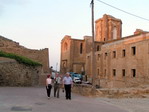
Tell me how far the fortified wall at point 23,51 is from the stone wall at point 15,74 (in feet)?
35.1

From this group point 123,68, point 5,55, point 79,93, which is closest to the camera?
point 79,93

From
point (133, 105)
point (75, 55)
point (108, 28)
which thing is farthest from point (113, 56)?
point (108, 28)

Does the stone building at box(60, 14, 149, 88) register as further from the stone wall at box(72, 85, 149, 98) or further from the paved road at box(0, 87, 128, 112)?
the paved road at box(0, 87, 128, 112)

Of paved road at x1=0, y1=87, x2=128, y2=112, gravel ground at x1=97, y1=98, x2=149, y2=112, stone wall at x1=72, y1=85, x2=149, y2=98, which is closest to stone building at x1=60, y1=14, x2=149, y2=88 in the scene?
stone wall at x1=72, y1=85, x2=149, y2=98

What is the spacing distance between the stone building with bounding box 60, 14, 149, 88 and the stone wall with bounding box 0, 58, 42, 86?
47.7 ft

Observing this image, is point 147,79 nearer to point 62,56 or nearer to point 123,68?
point 123,68

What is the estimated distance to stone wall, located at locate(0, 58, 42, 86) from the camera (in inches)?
965

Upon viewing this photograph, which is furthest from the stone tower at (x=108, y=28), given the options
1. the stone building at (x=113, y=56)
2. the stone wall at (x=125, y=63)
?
the stone wall at (x=125, y=63)

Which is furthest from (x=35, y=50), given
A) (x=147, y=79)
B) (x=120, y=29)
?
(x=120, y=29)

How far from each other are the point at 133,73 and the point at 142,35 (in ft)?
21.5

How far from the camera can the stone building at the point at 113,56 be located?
108ft

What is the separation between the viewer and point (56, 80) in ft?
54.7

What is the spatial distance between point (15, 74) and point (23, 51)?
49.8 ft

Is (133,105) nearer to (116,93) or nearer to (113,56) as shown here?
(116,93)
